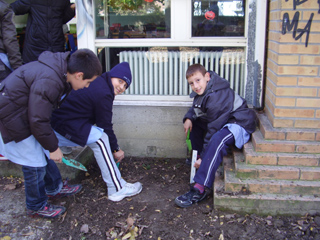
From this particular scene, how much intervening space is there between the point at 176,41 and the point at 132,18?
622mm

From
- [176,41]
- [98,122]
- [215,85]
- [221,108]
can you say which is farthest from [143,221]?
[176,41]

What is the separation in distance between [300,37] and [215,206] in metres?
1.71

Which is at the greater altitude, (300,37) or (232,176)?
(300,37)

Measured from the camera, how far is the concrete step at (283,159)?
3.29 m

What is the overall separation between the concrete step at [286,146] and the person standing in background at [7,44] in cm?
287

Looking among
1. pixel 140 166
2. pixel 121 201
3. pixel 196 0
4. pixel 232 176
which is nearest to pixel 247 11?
pixel 196 0

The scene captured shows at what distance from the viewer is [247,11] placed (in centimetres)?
416

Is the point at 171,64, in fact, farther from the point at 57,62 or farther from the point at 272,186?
the point at 272,186

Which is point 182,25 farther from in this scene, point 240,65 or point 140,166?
point 140,166

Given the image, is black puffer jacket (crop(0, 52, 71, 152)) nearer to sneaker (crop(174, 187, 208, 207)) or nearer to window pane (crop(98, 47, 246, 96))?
sneaker (crop(174, 187, 208, 207))

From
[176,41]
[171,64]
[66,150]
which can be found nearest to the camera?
[66,150]

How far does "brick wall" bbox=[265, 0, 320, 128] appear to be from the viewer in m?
3.19

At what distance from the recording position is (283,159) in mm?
3324

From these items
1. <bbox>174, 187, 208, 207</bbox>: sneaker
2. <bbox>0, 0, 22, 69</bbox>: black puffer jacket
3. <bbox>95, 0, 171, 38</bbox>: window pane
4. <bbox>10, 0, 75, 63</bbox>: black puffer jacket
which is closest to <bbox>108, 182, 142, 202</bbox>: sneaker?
<bbox>174, 187, 208, 207</bbox>: sneaker
